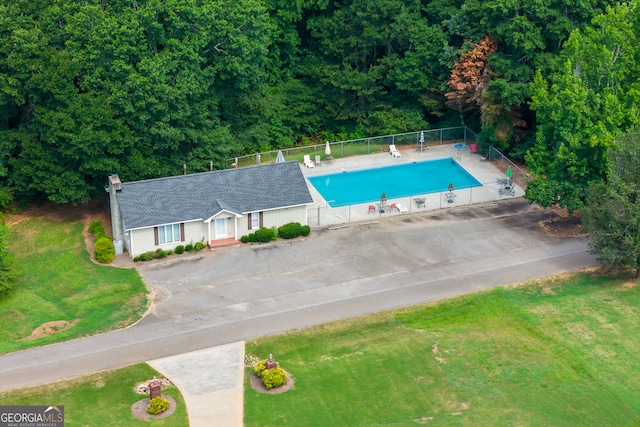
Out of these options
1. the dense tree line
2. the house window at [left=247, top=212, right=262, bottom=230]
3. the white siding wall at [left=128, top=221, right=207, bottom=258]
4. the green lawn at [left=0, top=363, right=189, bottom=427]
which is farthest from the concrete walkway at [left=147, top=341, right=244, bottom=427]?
the dense tree line

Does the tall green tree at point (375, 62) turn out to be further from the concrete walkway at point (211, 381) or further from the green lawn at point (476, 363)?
the concrete walkway at point (211, 381)

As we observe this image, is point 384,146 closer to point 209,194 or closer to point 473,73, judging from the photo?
point 473,73

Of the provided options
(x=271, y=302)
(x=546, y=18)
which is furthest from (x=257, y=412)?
(x=546, y=18)

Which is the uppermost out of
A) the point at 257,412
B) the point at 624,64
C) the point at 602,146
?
the point at 624,64

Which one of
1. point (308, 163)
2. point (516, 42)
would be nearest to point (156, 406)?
point (308, 163)

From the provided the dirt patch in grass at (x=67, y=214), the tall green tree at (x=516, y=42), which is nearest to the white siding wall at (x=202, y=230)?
the dirt patch in grass at (x=67, y=214)

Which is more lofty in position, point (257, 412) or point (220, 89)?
point (220, 89)

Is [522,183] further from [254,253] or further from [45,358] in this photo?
[45,358]
